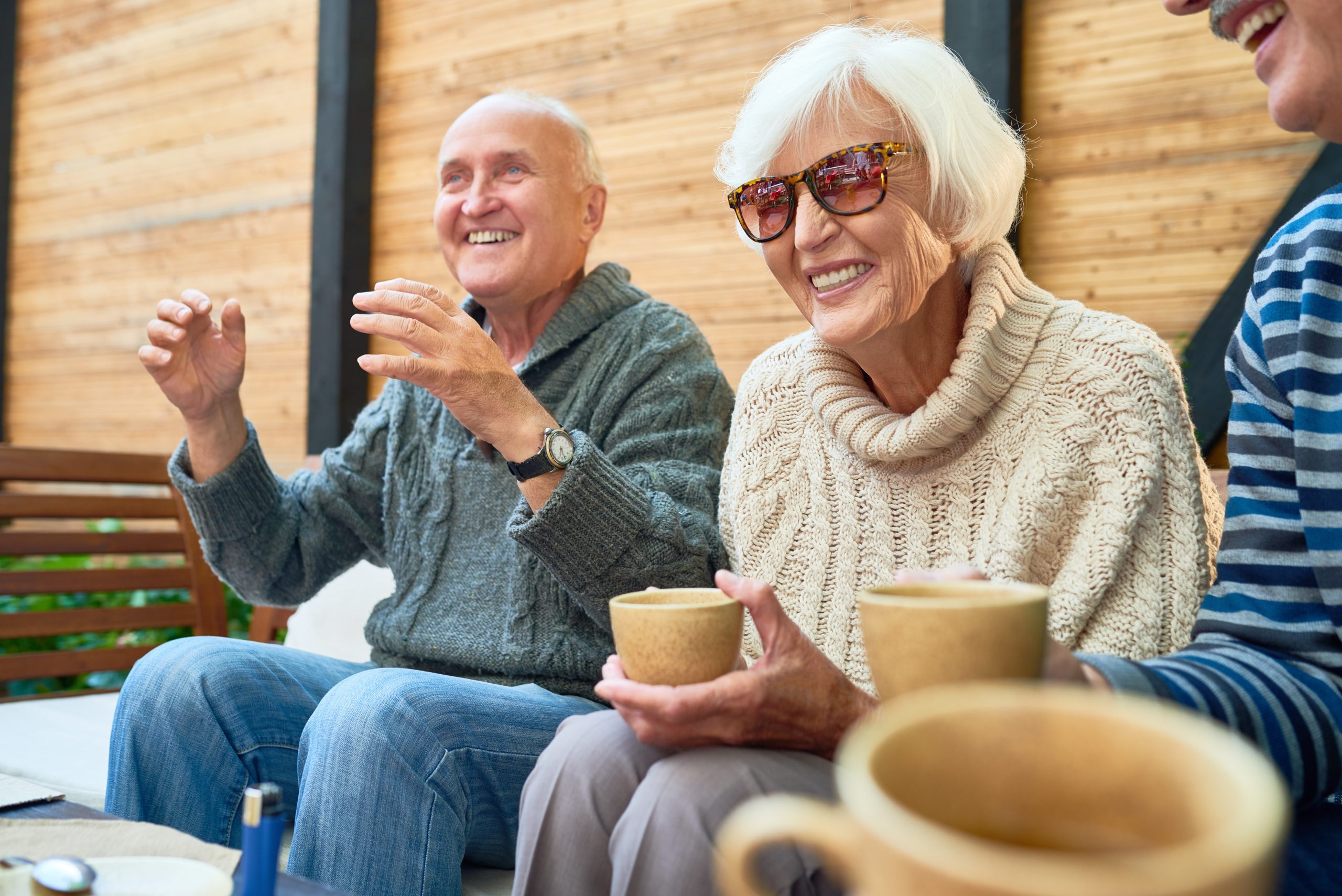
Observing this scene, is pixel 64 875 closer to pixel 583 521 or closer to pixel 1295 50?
pixel 583 521

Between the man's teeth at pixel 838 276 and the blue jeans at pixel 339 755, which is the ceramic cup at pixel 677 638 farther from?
the man's teeth at pixel 838 276

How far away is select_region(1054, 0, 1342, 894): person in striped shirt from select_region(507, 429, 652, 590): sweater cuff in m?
0.65

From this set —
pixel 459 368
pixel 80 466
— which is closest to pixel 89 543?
pixel 80 466

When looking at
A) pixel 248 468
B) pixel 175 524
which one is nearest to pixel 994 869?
pixel 248 468

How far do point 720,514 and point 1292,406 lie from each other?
76 cm

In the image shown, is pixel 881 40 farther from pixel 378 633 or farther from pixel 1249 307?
pixel 378 633

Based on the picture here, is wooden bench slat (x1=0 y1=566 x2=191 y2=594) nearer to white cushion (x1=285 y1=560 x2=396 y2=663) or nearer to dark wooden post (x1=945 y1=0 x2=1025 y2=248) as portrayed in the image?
white cushion (x1=285 y1=560 x2=396 y2=663)

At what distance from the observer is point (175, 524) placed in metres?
5.00

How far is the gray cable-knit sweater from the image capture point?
1.38 meters

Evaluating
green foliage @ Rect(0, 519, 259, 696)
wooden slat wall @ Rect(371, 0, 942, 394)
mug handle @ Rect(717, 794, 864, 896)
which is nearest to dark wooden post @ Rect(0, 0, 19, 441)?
green foliage @ Rect(0, 519, 259, 696)

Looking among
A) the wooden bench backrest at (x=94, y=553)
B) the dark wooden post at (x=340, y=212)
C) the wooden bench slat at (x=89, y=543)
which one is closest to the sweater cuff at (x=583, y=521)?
the wooden bench backrest at (x=94, y=553)

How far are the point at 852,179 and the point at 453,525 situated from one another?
0.80 m

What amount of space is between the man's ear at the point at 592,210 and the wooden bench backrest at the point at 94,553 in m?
1.31

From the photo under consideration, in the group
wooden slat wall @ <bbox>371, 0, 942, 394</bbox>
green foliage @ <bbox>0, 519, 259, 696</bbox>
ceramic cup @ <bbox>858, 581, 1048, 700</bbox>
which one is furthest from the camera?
green foliage @ <bbox>0, 519, 259, 696</bbox>
